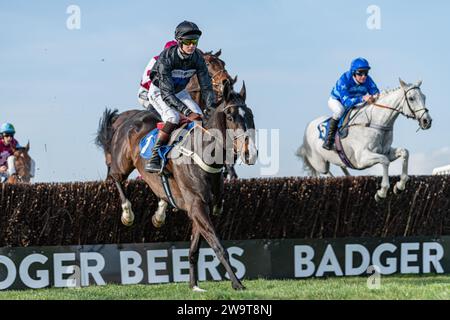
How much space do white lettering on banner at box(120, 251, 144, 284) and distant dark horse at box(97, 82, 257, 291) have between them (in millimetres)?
455

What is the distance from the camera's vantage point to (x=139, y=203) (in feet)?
30.6

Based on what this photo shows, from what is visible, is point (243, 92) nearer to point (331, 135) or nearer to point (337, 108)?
point (337, 108)

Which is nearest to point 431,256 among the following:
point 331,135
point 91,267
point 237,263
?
point 237,263

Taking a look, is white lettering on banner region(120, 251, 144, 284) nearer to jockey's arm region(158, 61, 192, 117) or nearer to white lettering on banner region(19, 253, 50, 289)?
white lettering on banner region(19, 253, 50, 289)

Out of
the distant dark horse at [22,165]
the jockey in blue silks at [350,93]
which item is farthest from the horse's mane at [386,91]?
the distant dark horse at [22,165]

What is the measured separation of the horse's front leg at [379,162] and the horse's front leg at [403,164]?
0.18m

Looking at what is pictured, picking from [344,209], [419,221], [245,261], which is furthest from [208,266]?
[419,221]

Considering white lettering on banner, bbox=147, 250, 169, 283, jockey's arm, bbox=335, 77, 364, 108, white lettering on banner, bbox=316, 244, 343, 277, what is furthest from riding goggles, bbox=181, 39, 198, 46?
jockey's arm, bbox=335, 77, 364, 108

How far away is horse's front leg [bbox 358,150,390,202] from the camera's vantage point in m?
9.76

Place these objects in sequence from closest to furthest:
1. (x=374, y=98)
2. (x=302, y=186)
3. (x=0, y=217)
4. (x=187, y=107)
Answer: (x=187, y=107) < (x=0, y=217) < (x=302, y=186) < (x=374, y=98)
